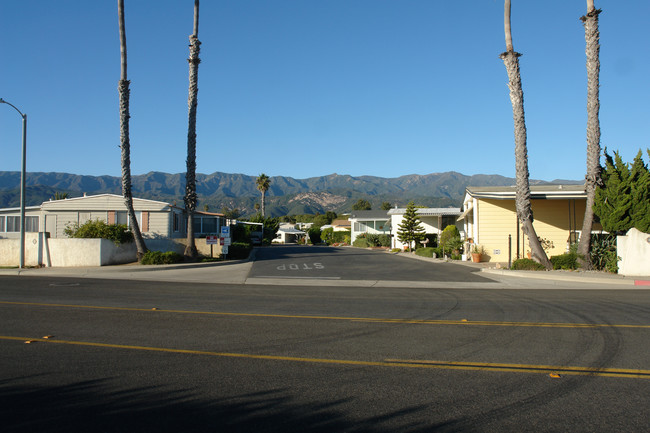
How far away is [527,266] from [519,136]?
19.5ft

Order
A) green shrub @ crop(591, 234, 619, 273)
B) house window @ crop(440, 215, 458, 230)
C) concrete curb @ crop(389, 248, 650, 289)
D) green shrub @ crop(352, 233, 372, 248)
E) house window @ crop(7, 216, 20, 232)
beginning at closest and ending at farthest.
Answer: concrete curb @ crop(389, 248, 650, 289) < green shrub @ crop(591, 234, 619, 273) < house window @ crop(7, 216, 20, 232) < house window @ crop(440, 215, 458, 230) < green shrub @ crop(352, 233, 372, 248)

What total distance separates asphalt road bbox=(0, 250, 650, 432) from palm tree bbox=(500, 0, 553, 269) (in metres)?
9.81

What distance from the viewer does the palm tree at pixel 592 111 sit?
69.1 feet

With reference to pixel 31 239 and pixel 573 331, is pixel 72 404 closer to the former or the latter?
pixel 573 331

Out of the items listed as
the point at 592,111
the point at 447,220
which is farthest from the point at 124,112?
the point at 447,220

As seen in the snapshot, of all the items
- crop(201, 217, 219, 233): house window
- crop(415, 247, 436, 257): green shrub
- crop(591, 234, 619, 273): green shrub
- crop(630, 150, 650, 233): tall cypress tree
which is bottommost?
crop(415, 247, 436, 257): green shrub

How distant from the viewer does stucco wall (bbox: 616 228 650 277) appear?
64.6 ft

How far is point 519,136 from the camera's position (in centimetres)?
2248

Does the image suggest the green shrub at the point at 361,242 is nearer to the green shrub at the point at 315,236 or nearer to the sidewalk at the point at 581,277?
the green shrub at the point at 315,236

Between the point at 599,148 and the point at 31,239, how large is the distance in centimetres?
2787

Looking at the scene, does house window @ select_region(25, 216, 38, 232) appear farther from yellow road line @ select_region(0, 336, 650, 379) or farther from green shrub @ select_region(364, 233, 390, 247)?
green shrub @ select_region(364, 233, 390, 247)

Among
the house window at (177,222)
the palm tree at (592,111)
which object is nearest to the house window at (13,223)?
the house window at (177,222)

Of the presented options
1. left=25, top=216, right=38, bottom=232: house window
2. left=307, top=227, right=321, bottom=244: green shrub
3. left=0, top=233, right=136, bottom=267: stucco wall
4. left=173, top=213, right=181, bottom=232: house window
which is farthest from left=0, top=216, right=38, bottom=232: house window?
left=307, top=227, right=321, bottom=244: green shrub

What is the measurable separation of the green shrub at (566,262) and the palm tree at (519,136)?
18.8 inches
